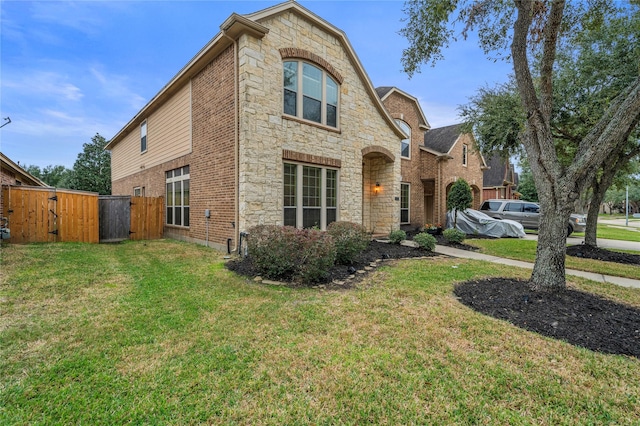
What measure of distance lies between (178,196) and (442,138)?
14575 mm

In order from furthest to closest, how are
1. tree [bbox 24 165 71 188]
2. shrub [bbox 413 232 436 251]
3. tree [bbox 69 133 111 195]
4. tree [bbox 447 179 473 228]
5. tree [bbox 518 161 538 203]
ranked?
1. tree [bbox 24 165 71 188]
2. tree [bbox 518 161 538 203]
3. tree [bbox 69 133 111 195]
4. tree [bbox 447 179 473 228]
5. shrub [bbox 413 232 436 251]

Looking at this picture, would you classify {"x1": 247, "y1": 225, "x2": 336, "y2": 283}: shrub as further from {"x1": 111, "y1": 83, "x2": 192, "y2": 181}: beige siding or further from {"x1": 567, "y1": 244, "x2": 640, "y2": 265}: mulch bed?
{"x1": 567, "y1": 244, "x2": 640, "y2": 265}: mulch bed

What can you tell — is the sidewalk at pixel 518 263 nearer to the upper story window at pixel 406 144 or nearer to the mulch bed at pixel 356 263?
the mulch bed at pixel 356 263

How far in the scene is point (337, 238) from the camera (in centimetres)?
656

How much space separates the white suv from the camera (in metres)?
14.9

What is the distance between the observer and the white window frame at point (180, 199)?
10231mm

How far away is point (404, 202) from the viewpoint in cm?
1470

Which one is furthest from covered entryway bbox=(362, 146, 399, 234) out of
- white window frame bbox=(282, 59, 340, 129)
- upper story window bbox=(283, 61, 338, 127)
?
upper story window bbox=(283, 61, 338, 127)

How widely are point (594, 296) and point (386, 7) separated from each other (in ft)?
26.1

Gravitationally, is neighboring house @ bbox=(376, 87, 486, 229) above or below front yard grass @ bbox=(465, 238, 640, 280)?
above

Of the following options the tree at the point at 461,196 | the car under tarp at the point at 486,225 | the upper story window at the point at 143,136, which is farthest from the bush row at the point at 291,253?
the upper story window at the point at 143,136

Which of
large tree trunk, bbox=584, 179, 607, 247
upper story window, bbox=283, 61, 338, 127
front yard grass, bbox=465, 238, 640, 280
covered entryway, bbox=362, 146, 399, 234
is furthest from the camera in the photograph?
covered entryway, bbox=362, 146, 399, 234

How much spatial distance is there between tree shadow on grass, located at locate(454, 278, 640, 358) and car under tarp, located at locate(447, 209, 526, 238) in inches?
384

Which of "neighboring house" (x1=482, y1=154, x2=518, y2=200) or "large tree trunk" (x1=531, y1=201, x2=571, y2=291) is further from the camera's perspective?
"neighboring house" (x1=482, y1=154, x2=518, y2=200)
